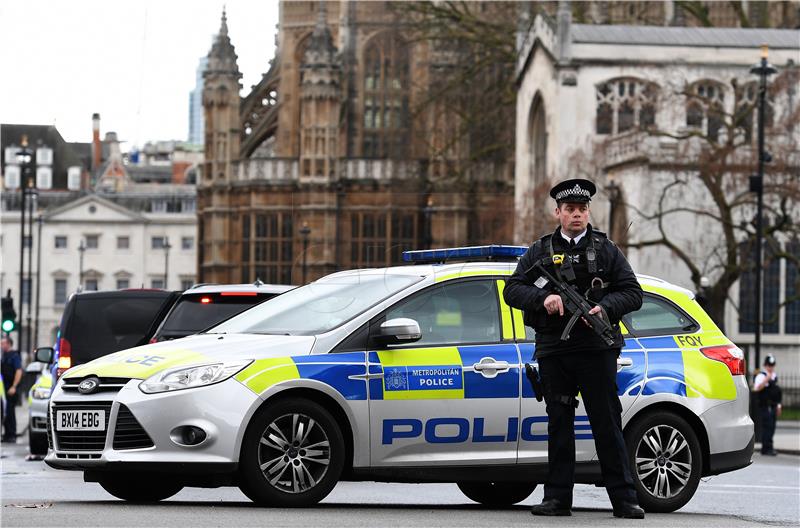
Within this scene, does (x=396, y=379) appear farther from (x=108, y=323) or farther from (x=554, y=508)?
(x=108, y=323)

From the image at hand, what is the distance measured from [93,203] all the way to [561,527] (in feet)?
396

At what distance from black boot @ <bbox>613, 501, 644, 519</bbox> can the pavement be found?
63.0 feet

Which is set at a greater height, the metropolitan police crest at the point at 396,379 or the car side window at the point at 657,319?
the car side window at the point at 657,319

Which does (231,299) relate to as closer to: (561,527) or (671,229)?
(561,527)

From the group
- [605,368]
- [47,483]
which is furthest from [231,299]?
[605,368]

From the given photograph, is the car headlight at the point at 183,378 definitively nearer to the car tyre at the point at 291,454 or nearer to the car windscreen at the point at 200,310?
the car tyre at the point at 291,454

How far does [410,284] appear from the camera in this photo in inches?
457

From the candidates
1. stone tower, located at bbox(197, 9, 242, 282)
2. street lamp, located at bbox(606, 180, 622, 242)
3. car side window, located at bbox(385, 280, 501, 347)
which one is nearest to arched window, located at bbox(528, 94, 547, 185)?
street lamp, located at bbox(606, 180, 622, 242)

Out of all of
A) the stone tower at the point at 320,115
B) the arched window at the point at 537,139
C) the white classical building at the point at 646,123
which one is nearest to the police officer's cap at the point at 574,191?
the white classical building at the point at 646,123

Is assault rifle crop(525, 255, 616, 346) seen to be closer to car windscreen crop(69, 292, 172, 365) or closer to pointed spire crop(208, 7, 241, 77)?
car windscreen crop(69, 292, 172, 365)

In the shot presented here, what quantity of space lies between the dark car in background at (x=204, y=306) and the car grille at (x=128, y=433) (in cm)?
550

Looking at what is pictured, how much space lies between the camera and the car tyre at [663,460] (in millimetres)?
11609

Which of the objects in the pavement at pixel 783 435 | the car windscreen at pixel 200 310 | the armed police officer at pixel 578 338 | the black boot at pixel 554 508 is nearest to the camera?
the armed police officer at pixel 578 338

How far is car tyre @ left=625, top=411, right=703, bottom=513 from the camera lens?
11.6 metres
